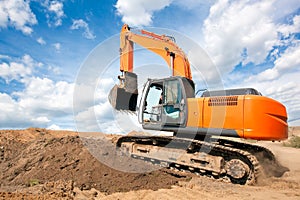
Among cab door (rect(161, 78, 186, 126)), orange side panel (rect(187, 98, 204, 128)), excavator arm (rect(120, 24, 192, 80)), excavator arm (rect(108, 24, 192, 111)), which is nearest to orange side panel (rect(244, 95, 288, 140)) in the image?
orange side panel (rect(187, 98, 204, 128))

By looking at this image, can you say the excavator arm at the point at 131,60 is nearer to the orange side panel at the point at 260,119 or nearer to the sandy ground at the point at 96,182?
the sandy ground at the point at 96,182

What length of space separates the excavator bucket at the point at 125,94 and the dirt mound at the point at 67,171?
1.71 metres

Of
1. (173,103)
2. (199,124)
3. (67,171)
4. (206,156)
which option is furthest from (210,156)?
(67,171)

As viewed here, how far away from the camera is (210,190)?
494cm

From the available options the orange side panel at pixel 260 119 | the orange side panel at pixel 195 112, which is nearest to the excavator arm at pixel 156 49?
the orange side panel at pixel 195 112

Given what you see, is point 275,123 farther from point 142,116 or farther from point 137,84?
point 137,84

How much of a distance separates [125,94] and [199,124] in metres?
2.89

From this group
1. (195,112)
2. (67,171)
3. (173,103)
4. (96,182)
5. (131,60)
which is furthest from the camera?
(131,60)

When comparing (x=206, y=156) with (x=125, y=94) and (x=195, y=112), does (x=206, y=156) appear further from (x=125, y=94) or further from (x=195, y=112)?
(x=125, y=94)

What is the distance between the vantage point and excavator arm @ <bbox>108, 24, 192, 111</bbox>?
7812 mm

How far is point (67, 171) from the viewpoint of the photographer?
5.91m

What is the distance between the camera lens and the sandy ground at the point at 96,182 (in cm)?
454

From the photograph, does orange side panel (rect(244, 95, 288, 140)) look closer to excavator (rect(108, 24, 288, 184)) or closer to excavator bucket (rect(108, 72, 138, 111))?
excavator (rect(108, 24, 288, 184))

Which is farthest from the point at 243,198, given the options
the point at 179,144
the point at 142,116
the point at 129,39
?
the point at 129,39
